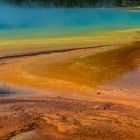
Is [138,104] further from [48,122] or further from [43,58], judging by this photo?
[43,58]

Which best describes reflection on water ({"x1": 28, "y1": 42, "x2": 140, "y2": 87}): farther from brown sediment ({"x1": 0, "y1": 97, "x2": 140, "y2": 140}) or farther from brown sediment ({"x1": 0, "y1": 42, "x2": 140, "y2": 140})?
brown sediment ({"x1": 0, "y1": 97, "x2": 140, "y2": 140})

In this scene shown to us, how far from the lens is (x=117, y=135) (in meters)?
7.34

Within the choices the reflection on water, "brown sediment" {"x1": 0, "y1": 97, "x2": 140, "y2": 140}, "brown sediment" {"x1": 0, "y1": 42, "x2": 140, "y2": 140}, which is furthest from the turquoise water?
"brown sediment" {"x1": 0, "y1": 97, "x2": 140, "y2": 140}

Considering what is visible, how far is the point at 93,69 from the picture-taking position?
576 inches

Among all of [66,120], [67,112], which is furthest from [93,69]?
[66,120]

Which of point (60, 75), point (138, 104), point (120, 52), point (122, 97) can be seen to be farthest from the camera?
point (120, 52)

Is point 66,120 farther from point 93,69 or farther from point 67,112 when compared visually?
point 93,69

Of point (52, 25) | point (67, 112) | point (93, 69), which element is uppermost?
point (67, 112)

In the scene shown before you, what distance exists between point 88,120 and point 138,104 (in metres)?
1.91

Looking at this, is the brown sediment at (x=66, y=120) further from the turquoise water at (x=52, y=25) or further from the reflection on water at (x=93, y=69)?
the turquoise water at (x=52, y=25)

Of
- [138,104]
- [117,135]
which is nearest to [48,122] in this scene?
[117,135]

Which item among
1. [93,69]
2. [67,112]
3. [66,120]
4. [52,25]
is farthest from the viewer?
[52,25]

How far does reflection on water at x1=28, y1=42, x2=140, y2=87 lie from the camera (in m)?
13.0

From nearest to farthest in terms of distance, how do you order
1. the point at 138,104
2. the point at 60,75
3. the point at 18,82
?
1. the point at 138,104
2. the point at 18,82
3. the point at 60,75
